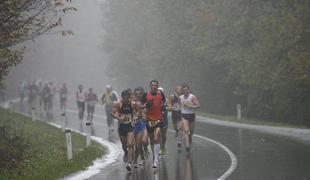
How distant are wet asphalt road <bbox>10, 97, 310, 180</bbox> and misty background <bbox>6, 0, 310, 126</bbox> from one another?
6598mm

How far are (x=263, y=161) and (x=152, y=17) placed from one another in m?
33.9

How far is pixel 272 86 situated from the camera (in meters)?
29.6

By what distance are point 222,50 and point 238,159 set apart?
19081mm

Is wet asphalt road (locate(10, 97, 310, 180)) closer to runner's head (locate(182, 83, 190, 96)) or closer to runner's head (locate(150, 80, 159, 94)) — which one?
runner's head (locate(182, 83, 190, 96))

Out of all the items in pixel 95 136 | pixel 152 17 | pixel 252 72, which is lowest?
pixel 95 136

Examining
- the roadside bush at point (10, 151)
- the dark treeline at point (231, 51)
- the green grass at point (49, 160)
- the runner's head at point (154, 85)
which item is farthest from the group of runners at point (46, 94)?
the runner's head at point (154, 85)

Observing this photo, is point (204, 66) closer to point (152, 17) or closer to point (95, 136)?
point (152, 17)

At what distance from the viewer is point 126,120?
14.4 metres

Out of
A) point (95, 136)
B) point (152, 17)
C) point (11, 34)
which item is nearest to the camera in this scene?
point (11, 34)

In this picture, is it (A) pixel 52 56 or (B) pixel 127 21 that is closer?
(B) pixel 127 21

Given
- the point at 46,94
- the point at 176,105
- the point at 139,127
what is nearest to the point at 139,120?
the point at 139,127

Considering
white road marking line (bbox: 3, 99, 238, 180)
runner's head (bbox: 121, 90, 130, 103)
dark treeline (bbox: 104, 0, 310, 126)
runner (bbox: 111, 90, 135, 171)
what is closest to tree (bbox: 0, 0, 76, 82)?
runner's head (bbox: 121, 90, 130, 103)

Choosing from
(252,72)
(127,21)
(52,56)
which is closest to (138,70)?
(127,21)

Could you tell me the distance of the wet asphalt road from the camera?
13305 mm
